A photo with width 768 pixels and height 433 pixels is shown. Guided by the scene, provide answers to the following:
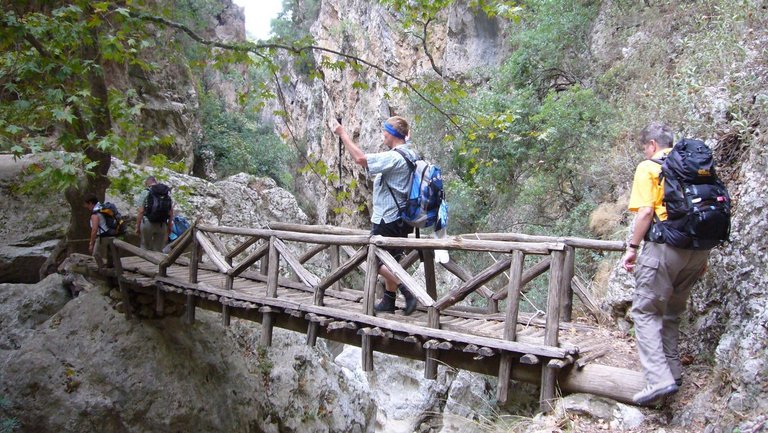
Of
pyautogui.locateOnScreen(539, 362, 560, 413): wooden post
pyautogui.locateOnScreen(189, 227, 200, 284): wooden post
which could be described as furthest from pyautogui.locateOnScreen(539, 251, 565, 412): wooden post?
pyautogui.locateOnScreen(189, 227, 200, 284): wooden post

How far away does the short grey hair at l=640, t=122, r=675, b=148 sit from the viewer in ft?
12.9

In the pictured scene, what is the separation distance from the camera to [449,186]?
51.0 feet

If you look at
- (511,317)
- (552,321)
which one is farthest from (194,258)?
(552,321)

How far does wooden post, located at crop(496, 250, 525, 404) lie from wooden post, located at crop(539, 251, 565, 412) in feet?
0.87

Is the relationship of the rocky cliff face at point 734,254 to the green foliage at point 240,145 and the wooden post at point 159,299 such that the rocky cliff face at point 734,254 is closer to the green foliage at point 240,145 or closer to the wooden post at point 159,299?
the wooden post at point 159,299

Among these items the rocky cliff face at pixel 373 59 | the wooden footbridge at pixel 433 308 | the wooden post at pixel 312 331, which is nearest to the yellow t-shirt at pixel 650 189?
the wooden footbridge at pixel 433 308

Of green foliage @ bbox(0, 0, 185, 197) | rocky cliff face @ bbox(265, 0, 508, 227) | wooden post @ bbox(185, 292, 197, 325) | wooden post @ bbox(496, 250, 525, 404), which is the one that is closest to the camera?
wooden post @ bbox(496, 250, 525, 404)

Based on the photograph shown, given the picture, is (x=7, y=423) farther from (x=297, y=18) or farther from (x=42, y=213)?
(x=297, y=18)

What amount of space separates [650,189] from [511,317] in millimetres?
1388

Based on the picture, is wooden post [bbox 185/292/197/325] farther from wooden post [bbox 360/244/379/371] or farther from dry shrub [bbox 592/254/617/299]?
dry shrub [bbox 592/254/617/299]

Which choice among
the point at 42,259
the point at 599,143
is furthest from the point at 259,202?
the point at 599,143

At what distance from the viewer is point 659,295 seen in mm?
3736

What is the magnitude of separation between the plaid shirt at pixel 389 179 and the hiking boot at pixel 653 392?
8.04ft

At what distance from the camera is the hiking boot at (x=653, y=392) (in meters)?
3.52
